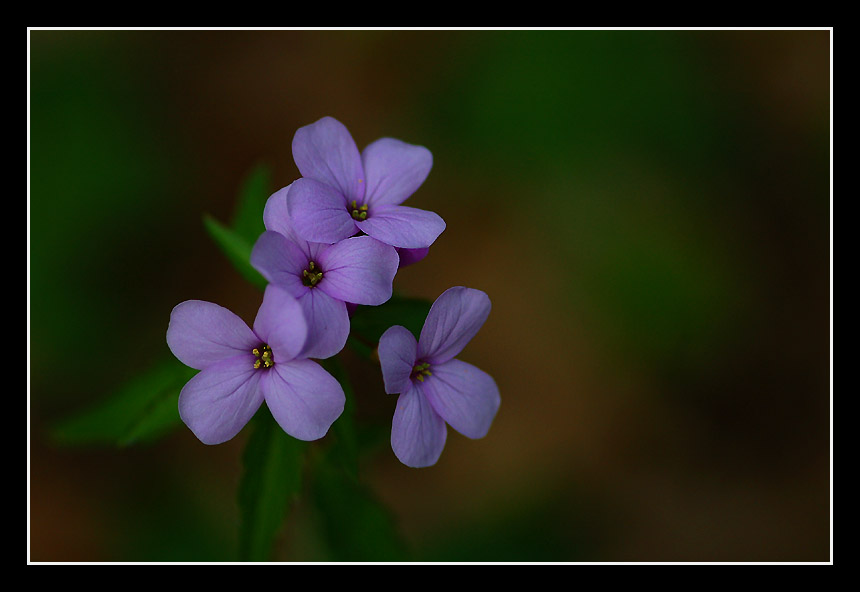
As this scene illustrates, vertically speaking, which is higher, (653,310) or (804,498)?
(653,310)

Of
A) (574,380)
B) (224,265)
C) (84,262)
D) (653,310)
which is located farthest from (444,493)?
(84,262)

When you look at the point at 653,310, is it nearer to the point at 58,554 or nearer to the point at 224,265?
the point at 224,265

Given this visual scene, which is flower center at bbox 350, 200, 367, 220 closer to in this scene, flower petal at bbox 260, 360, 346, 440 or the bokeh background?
flower petal at bbox 260, 360, 346, 440

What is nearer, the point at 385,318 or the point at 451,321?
the point at 451,321

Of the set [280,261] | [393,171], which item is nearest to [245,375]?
[280,261]

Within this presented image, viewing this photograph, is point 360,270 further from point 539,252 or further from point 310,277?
point 539,252

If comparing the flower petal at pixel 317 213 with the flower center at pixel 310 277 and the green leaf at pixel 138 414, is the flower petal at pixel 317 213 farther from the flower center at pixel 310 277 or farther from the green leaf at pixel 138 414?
the green leaf at pixel 138 414
